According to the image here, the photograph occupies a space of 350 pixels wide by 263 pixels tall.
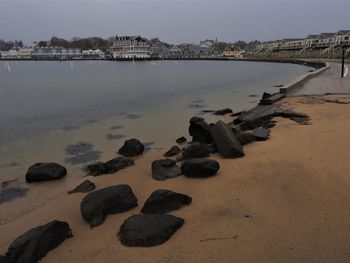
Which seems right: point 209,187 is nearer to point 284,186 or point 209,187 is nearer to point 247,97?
point 284,186

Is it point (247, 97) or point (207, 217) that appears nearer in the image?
point (207, 217)

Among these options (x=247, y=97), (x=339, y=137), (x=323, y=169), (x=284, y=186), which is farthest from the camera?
(x=247, y=97)

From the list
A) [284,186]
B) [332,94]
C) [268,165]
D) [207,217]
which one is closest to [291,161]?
[268,165]

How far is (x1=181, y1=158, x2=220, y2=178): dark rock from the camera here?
25.4ft

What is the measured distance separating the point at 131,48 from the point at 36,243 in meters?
150

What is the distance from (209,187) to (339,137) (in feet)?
14.7

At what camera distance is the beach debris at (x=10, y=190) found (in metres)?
8.52

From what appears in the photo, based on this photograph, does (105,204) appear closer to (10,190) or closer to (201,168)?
(201,168)

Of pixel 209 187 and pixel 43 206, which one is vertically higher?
pixel 209 187

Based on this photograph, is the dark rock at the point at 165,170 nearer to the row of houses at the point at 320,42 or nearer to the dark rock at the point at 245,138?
the dark rock at the point at 245,138

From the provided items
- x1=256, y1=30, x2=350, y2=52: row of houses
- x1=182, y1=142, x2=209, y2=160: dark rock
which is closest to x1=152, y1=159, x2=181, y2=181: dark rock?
x1=182, y1=142, x2=209, y2=160: dark rock

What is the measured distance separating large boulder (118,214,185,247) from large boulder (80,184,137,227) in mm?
680

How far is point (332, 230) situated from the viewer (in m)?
5.09

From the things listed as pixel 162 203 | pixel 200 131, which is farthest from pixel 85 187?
pixel 200 131
